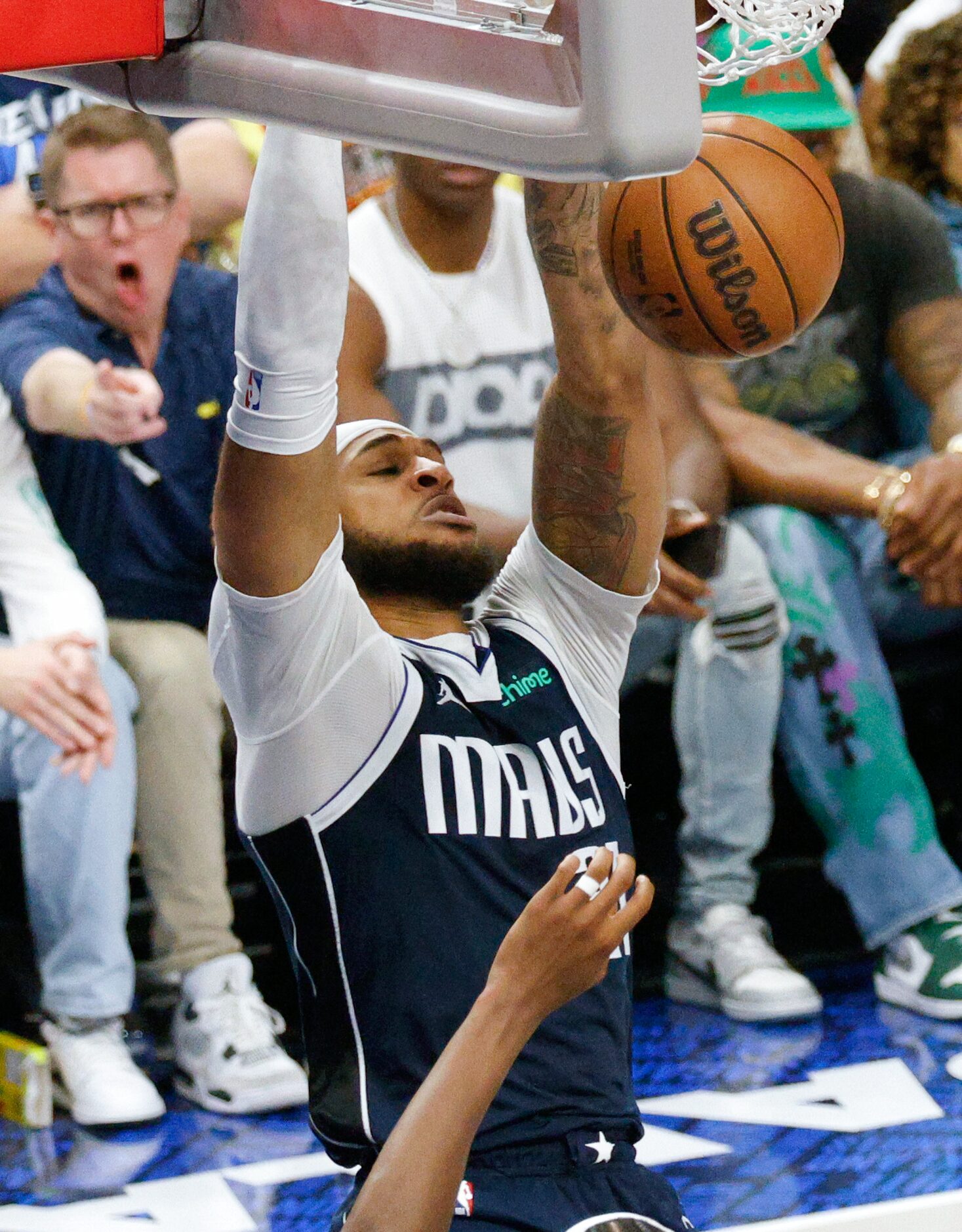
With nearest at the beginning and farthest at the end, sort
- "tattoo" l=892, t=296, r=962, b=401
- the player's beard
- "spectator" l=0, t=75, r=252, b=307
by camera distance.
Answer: the player's beard, "spectator" l=0, t=75, r=252, b=307, "tattoo" l=892, t=296, r=962, b=401

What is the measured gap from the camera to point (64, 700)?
10.4ft

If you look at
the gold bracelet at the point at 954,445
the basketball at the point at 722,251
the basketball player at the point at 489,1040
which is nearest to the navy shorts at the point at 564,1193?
the basketball player at the point at 489,1040

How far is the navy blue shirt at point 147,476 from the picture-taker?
3.51m

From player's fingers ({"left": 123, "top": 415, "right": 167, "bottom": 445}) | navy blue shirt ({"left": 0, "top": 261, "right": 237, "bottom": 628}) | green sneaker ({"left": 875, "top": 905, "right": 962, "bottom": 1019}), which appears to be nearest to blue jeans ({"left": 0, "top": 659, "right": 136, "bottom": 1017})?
navy blue shirt ({"left": 0, "top": 261, "right": 237, "bottom": 628})

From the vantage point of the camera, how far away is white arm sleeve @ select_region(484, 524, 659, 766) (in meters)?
2.26

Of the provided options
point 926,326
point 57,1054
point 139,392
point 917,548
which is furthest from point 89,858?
point 926,326

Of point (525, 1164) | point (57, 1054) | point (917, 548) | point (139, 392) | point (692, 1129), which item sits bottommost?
point (692, 1129)

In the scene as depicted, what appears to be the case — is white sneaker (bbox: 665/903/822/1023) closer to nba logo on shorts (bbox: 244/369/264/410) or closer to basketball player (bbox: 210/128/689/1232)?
basketball player (bbox: 210/128/689/1232)

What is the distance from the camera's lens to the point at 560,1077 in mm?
2035

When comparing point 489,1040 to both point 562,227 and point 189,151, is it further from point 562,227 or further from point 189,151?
point 189,151

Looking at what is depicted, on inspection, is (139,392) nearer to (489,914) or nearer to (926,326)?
(489,914)

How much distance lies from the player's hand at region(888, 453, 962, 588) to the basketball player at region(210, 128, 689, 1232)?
134 cm

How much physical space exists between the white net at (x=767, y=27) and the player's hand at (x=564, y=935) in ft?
2.53

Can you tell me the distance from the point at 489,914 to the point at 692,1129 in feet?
4.08
